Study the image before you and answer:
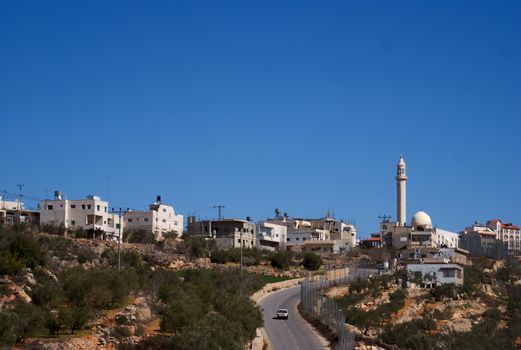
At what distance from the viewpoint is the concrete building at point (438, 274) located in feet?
281

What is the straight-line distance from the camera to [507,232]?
171 metres

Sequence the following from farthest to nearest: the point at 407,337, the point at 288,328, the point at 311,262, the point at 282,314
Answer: the point at 311,262
the point at 282,314
the point at 407,337
the point at 288,328

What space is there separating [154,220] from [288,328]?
5338 cm

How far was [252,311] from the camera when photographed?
5288 centimetres

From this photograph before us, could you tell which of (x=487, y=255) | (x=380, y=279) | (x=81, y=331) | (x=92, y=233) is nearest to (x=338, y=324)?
(x=81, y=331)

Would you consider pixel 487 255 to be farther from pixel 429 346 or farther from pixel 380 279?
pixel 429 346

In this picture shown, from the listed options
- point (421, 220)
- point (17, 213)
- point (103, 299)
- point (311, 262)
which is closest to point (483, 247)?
point (421, 220)

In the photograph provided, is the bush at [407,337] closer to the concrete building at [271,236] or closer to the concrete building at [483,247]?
the concrete building at [271,236]

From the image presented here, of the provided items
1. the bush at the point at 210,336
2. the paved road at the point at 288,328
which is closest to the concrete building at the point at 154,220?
the paved road at the point at 288,328

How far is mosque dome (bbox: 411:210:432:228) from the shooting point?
122m

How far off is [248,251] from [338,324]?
166ft

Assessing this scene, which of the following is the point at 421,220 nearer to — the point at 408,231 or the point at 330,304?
the point at 408,231

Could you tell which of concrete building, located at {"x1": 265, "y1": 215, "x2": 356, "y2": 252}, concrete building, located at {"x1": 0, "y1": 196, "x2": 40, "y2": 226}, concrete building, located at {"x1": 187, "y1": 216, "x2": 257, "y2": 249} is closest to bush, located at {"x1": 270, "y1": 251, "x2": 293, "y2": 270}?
concrete building, located at {"x1": 187, "y1": 216, "x2": 257, "y2": 249}

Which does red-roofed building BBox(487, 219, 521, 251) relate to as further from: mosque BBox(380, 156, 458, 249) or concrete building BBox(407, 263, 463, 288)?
concrete building BBox(407, 263, 463, 288)
